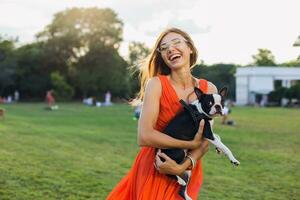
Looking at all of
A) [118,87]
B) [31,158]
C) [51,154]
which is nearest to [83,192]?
[31,158]

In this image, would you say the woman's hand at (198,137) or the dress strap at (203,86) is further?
the dress strap at (203,86)

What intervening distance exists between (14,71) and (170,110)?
72437 mm

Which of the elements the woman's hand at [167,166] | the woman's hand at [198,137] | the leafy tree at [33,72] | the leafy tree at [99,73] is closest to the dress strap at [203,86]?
the woman's hand at [198,137]

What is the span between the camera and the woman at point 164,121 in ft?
11.0

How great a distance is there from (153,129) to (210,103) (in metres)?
0.42

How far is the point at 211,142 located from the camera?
346 centimetres

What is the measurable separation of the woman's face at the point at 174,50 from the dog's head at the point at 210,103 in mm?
224

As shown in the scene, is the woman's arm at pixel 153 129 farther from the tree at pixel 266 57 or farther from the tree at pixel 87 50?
the tree at pixel 87 50

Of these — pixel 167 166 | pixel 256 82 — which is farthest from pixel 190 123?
pixel 256 82

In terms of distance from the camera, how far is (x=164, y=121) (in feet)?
11.4

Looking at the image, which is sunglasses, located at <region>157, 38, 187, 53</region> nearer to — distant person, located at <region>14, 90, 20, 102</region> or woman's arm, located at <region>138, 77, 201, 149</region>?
woman's arm, located at <region>138, 77, 201, 149</region>

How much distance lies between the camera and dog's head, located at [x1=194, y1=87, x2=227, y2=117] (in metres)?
3.39

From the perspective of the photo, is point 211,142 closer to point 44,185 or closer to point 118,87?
point 44,185

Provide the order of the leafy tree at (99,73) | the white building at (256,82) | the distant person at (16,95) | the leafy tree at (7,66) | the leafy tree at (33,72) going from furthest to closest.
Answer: the white building at (256,82)
the leafy tree at (33,72)
the distant person at (16,95)
the leafy tree at (99,73)
the leafy tree at (7,66)
